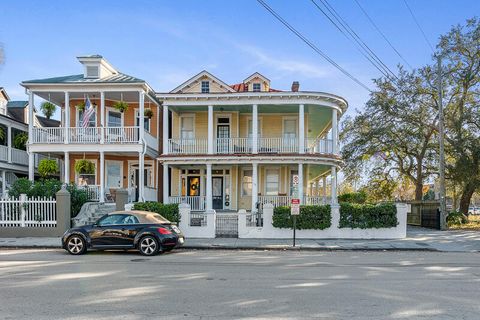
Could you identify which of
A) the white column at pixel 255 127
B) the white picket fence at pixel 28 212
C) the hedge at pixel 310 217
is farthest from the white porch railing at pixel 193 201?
the hedge at pixel 310 217

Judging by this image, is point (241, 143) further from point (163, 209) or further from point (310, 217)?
point (163, 209)

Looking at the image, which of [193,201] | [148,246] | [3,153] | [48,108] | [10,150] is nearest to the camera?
[148,246]

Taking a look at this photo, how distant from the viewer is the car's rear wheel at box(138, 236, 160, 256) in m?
13.1

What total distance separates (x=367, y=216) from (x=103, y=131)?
1447cm

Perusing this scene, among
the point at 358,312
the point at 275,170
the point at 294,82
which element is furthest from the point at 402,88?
the point at 358,312

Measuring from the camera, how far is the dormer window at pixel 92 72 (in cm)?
2475

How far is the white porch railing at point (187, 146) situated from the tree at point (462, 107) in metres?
15.3

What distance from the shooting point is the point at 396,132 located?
1113 inches

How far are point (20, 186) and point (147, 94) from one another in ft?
27.8

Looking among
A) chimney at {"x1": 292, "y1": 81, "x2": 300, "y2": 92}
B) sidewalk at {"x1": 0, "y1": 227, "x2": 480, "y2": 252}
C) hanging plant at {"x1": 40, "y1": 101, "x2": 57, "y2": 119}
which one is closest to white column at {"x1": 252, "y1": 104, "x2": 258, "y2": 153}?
chimney at {"x1": 292, "y1": 81, "x2": 300, "y2": 92}

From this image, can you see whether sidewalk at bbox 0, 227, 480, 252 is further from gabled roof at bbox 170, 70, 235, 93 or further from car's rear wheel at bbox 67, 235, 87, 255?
gabled roof at bbox 170, 70, 235, 93

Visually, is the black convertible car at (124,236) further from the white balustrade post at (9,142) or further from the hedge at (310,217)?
the white balustrade post at (9,142)

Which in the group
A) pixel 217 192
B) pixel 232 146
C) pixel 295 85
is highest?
pixel 295 85

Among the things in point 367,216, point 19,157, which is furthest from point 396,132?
point 19,157
